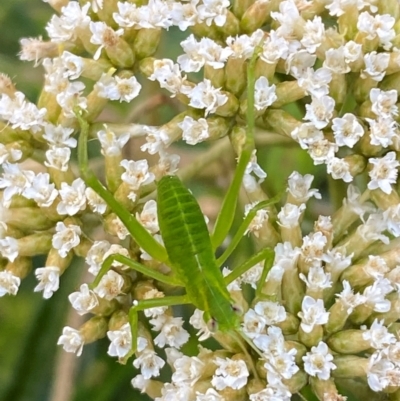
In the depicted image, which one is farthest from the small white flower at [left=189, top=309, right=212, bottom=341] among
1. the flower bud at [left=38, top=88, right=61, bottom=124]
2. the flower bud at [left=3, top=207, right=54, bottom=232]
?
the flower bud at [left=38, top=88, right=61, bottom=124]

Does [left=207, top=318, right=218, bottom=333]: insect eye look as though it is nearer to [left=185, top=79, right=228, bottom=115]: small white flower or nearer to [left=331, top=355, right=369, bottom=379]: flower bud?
[left=331, top=355, right=369, bottom=379]: flower bud

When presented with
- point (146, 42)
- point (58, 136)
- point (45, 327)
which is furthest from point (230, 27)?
point (45, 327)

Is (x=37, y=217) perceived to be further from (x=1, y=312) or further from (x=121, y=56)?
(x=1, y=312)

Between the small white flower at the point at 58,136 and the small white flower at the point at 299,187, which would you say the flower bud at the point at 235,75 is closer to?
the small white flower at the point at 299,187

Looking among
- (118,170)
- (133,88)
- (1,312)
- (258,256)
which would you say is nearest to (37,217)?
(118,170)

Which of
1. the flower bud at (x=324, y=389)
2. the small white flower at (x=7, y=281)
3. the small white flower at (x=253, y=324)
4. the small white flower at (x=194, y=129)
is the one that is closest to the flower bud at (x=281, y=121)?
the small white flower at (x=194, y=129)
